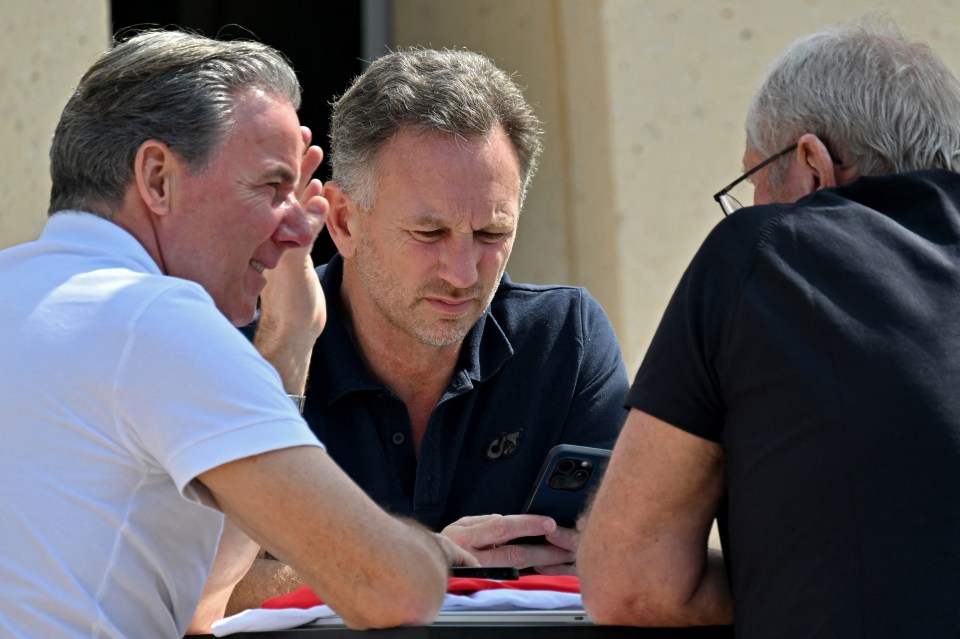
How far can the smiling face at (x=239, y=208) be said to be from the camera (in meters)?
2.17

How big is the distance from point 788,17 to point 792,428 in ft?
9.33

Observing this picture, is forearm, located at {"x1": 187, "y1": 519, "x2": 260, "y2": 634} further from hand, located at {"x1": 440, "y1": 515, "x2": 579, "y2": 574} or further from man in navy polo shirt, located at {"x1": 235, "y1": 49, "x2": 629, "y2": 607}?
man in navy polo shirt, located at {"x1": 235, "y1": 49, "x2": 629, "y2": 607}

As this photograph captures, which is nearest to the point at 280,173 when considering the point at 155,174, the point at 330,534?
the point at 155,174

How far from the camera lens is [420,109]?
3.14m

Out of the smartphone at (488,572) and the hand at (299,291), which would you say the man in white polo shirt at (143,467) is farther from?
the hand at (299,291)

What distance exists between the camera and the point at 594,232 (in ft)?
14.6

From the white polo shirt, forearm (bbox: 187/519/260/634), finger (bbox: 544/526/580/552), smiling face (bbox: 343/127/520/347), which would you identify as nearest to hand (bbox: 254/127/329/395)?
smiling face (bbox: 343/127/520/347)

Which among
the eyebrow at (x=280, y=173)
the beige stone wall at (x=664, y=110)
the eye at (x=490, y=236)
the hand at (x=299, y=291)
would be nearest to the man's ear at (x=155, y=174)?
the eyebrow at (x=280, y=173)

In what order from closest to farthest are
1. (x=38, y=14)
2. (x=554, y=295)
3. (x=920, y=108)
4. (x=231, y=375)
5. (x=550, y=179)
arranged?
(x=231, y=375) → (x=920, y=108) → (x=554, y=295) → (x=38, y=14) → (x=550, y=179)

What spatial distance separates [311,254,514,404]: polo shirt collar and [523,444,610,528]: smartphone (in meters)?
0.52

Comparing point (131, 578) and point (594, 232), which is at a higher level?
point (131, 578)

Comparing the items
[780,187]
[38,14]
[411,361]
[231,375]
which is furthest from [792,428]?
[38,14]

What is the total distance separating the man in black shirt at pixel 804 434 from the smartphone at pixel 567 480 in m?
0.51

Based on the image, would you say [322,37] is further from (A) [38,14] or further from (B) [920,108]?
(B) [920,108]
